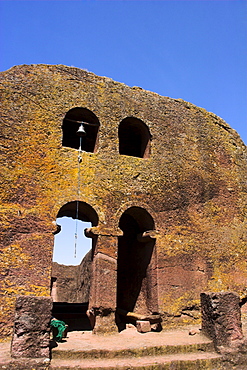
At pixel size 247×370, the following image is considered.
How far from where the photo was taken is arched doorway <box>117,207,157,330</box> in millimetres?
8391

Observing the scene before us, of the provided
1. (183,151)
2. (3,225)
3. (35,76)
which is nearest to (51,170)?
(3,225)

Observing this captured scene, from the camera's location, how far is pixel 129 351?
19.1 ft

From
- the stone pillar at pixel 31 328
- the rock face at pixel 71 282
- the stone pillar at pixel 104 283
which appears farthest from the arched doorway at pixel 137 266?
the rock face at pixel 71 282

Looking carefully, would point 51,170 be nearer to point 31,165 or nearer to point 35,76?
point 31,165

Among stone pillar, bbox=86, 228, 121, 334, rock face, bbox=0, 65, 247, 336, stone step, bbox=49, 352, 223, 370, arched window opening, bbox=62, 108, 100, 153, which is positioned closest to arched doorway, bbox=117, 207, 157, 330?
rock face, bbox=0, 65, 247, 336

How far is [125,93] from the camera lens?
9.59m

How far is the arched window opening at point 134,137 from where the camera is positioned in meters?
9.51

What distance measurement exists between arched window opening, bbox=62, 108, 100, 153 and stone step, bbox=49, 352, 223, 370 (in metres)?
5.26

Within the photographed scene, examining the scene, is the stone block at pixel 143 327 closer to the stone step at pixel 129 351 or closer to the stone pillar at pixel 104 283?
the stone pillar at pixel 104 283

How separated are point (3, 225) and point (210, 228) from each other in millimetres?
5427

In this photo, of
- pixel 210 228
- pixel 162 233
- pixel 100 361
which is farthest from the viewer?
pixel 210 228

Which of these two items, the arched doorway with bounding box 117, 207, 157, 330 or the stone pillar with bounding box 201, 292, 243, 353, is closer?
the stone pillar with bounding box 201, 292, 243, 353

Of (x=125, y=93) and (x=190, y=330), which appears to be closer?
(x=190, y=330)

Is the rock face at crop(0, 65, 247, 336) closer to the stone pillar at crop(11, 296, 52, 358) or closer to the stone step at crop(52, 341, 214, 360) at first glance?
the stone pillar at crop(11, 296, 52, 358)
